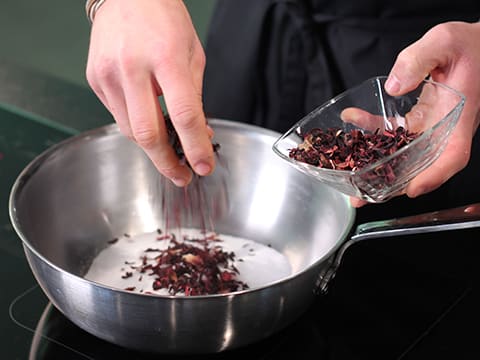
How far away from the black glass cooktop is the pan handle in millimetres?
87

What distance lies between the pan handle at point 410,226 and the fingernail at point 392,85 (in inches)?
7.1

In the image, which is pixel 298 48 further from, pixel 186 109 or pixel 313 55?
pixel 186 109

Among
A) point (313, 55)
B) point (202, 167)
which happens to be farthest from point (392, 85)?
point (313, 55)

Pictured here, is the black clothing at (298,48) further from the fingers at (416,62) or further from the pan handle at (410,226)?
the pan handle at (410,226)

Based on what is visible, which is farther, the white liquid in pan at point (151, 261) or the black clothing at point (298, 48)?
the black clothing at point (298, 48)

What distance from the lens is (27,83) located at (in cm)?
171

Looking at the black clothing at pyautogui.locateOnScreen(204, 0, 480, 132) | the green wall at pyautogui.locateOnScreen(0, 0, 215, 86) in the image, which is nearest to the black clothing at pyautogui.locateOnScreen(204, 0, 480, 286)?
the black clothing at pyautogui.locateOnScreen(204, 0, 480, 132)

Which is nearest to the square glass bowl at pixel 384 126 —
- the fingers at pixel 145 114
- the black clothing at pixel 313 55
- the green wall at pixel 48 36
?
the fingers at pixel 145 114

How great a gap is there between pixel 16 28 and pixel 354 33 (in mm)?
2433

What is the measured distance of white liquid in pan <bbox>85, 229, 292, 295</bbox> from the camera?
1.10m

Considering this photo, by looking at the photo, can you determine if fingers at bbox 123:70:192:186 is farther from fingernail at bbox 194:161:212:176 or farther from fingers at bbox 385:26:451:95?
fingers at bbox 385:26:451:95

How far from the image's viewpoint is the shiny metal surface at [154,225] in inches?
33.9

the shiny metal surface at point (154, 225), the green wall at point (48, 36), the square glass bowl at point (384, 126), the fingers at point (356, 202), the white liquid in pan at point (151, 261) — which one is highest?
the square glass bowl at point (384, 126)

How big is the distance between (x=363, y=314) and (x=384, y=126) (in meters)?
0.28
